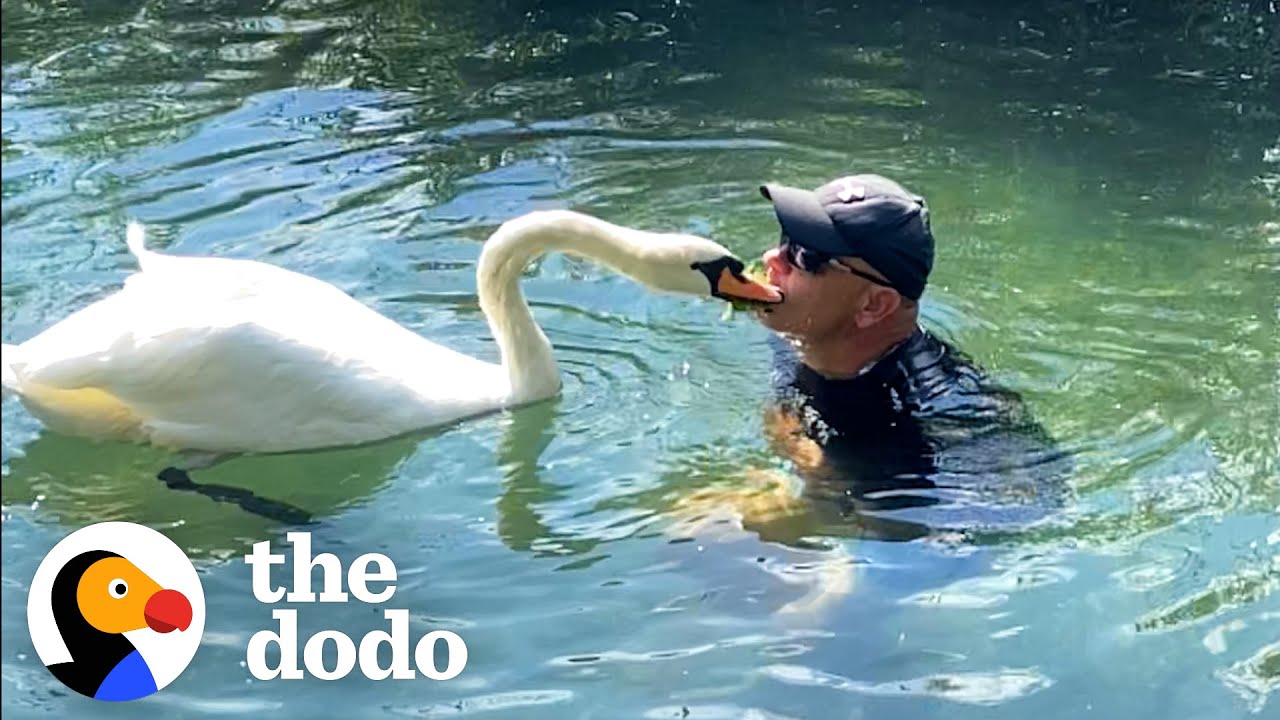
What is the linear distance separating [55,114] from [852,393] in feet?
13.0

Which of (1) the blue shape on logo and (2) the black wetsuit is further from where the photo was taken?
(2) the black wetsuit

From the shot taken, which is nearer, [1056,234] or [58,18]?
[1056,234]

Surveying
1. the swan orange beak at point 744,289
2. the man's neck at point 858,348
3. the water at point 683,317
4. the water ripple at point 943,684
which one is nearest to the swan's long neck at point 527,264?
the water at point 683,317

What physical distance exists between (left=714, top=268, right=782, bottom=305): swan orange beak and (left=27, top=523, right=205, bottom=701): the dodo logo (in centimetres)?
270

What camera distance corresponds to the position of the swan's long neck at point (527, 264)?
4711 mm

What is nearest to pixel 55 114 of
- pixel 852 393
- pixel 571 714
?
pixel 852 393

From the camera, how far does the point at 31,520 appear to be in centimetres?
404

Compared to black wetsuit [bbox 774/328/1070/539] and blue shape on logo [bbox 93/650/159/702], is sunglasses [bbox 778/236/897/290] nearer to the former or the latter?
black wetsuit [bbox 774/328/1070/539]

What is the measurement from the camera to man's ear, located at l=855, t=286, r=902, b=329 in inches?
180

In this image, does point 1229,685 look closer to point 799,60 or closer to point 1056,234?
point 1056,234

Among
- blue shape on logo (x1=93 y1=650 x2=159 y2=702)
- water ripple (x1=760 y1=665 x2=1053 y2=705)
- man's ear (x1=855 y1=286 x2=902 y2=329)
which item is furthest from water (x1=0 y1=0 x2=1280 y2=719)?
man's ear (x1=855 y1=286 x2=902 y2=329)

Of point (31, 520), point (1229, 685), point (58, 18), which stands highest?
point (58, 18)

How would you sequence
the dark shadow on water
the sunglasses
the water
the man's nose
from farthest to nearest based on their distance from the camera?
the man's nose → the sunglasses → the dark shadow on water → the water

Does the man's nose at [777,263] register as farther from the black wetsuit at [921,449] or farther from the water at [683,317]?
the water at [683,317]
